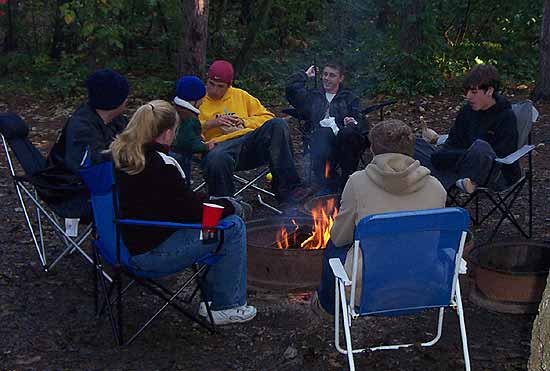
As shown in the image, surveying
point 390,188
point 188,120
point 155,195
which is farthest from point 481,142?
point 155,195

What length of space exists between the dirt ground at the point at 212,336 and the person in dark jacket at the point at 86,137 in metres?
0.48

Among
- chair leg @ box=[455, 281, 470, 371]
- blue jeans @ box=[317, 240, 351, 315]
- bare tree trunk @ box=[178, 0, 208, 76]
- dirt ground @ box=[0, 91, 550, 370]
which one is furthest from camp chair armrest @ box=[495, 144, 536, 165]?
bare tree trunk @ box=[178, 0, 208, 76]

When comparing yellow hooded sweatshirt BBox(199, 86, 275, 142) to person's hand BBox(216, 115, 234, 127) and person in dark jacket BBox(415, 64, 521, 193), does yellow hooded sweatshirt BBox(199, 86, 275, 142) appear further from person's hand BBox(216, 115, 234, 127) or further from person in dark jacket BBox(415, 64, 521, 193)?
person in dark jacket BBox(415, 64, 521, 193)

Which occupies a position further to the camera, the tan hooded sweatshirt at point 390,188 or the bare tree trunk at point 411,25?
the bare tree trunk at point 411,25

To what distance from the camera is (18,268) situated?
4840 mm

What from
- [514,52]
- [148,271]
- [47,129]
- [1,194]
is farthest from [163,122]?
[514,52]

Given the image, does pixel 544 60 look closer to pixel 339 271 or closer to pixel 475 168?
pixel 475 168

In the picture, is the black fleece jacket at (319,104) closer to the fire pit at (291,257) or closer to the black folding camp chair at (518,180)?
the black folding camp chair at (518,180)

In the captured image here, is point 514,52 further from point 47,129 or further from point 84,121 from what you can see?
point 84,121

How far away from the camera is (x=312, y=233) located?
4.83 meters

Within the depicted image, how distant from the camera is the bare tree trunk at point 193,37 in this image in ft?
31.2

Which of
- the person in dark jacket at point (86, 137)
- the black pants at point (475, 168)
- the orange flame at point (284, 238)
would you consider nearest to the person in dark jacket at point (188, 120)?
the person in dark jacket at point (86, 137)

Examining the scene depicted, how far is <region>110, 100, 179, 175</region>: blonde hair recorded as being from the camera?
11.8ft

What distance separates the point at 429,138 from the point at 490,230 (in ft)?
2.77
